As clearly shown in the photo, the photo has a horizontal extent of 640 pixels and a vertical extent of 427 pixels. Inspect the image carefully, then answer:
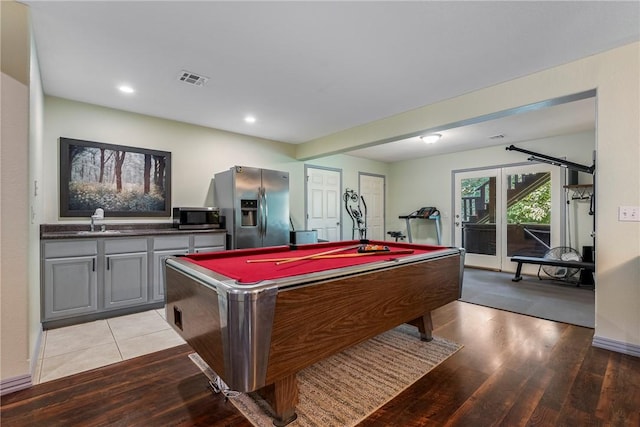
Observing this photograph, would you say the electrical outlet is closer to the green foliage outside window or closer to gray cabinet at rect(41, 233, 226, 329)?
the green foliage outside window

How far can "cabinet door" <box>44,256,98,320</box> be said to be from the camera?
279 cm

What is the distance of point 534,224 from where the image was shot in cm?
532

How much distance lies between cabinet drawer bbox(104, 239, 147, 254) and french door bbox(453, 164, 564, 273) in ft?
19.2

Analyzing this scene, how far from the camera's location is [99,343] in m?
2.54

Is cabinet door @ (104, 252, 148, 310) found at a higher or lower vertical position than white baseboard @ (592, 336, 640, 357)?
higher

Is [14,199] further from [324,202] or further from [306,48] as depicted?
[324,202]

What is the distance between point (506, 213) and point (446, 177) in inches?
55.8

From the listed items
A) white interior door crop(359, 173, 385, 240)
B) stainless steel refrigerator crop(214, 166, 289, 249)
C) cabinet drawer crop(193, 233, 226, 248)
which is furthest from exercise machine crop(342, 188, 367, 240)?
cabinet drawer crop(193, 233, 226, 248)

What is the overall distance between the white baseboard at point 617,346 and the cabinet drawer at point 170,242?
14.2ft

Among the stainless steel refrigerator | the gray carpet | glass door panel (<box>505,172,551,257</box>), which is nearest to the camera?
the gray carpet

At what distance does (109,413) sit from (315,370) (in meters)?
1.26

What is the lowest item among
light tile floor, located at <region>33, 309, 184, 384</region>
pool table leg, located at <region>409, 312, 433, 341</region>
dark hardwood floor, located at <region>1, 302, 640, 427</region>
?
light tile floor, located at <region>33, 309, 184, 384</region>

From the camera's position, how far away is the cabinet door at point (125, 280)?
3.12 meters

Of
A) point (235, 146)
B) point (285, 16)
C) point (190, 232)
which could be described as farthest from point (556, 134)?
point (190, 232)
